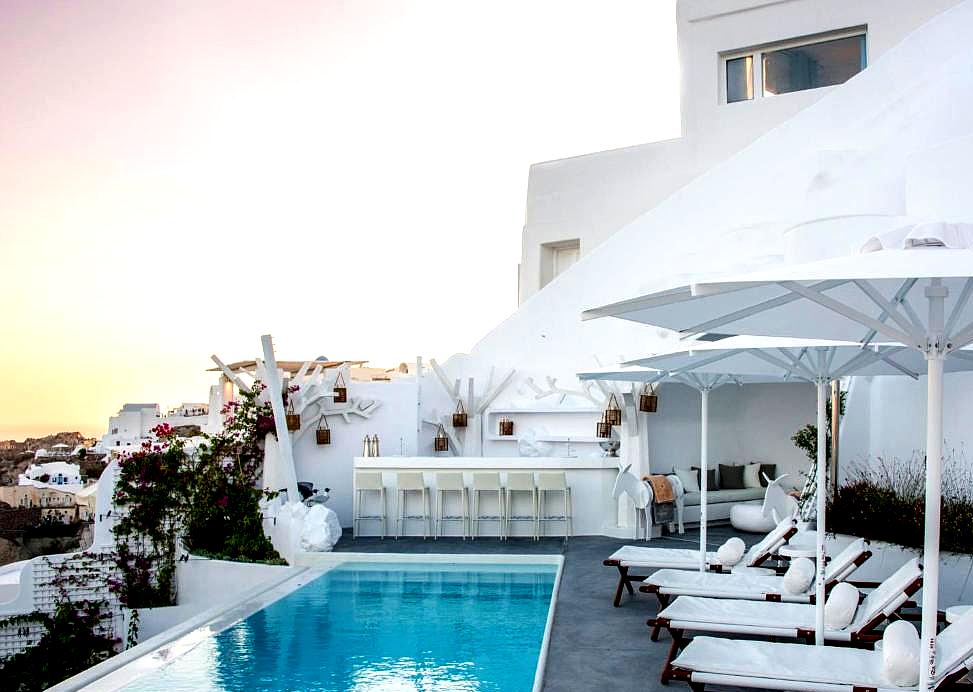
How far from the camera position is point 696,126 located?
1803 cm

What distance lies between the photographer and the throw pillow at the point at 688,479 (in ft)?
43.9

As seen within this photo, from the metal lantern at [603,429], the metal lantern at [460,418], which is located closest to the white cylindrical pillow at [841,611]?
the metal lantern at [603,429]

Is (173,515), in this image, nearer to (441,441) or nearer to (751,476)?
(441,441)

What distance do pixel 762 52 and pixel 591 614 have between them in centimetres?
1327

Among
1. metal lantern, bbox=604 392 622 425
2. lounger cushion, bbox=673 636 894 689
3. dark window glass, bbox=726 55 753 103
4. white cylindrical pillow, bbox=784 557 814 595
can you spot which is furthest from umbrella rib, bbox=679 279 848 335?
dark window glass, bbox=726 55 753 103

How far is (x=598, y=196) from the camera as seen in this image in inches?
769

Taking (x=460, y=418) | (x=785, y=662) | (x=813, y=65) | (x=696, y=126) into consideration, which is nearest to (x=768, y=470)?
(x=460, y=418)

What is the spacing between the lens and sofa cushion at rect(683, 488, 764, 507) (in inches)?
522

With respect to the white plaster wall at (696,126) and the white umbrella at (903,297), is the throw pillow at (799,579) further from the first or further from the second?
the white plaster wall at (696,126)

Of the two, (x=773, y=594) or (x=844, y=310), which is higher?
(x=844, y=310)

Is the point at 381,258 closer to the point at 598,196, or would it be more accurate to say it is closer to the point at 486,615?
the point at 598,196

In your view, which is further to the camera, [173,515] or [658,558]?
[173,515]

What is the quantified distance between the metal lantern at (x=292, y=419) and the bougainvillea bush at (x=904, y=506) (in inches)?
318

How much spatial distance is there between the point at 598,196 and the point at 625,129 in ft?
12.9
